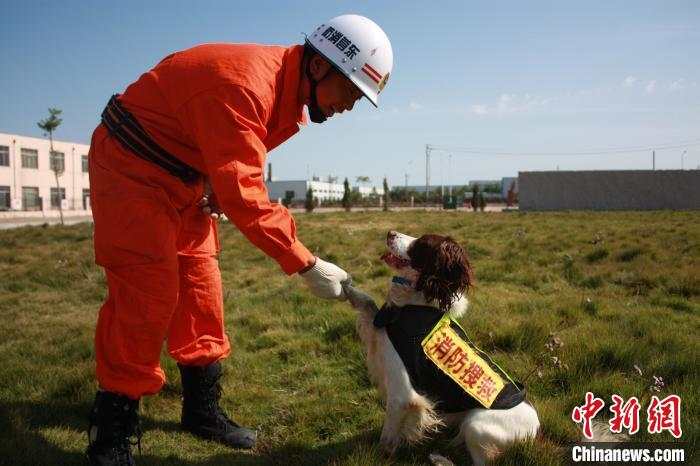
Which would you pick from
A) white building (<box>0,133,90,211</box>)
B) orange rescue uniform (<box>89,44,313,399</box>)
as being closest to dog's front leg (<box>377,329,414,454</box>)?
orange rescue uniform (<box>89,44,313,399</box>)

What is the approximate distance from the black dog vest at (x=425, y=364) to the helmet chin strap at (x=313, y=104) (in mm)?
1144

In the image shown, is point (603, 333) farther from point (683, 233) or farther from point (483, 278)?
point (683, 233)

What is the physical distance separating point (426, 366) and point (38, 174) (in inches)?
2145

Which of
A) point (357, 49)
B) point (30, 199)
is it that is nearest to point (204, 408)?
point (357, 49)

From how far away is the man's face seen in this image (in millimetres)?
2756

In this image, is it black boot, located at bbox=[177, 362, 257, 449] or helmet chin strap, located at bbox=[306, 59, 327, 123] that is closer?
helmet chin strap, located at bbox=[306, 59, 327, 123]

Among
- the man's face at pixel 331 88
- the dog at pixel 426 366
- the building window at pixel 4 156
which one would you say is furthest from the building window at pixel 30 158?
the dog at pixel 426 366

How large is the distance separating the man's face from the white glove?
0.86 meters

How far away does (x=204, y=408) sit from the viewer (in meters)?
3.23

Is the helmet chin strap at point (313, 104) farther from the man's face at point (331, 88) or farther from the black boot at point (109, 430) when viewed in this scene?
the black boot at point (109, 430)

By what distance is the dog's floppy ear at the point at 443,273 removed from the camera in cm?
288

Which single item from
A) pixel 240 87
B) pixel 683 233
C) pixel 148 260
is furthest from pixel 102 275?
pixel 683 233

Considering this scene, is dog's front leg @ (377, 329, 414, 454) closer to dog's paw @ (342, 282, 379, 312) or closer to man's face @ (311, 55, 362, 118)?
dog's paw @ (342, 282, 379, 312)

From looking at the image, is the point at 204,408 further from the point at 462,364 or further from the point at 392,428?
the point at 462,364
